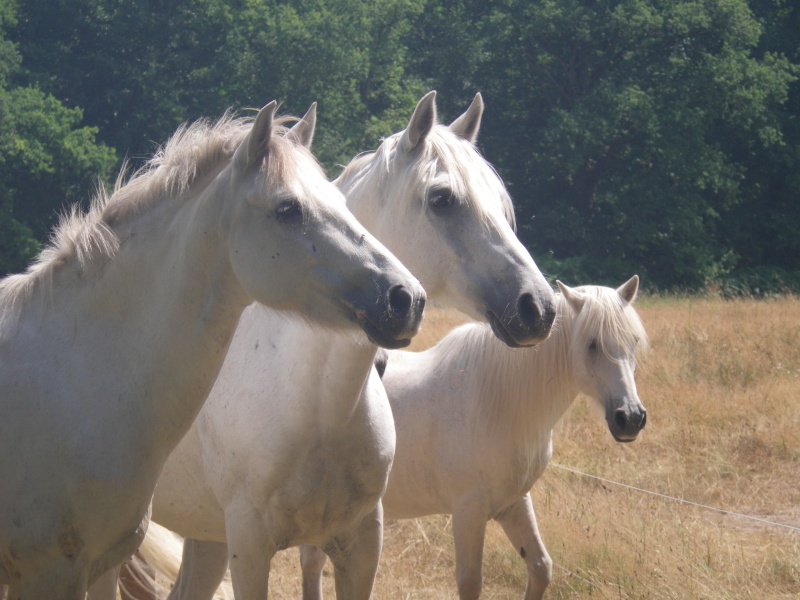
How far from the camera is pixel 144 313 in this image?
246cm

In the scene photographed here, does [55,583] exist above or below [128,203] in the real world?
below

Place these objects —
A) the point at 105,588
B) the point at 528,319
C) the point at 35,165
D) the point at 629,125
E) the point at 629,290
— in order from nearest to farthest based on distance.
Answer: the point at 528,319 < the point at 105,588 < the point at 629,290 < the point at 35,165 < the point at 629,125

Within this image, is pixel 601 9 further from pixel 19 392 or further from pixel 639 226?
pixel 19 392

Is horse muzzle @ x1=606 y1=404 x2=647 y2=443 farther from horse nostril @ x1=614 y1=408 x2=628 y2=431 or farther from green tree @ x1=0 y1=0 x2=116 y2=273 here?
green tree @ x1=0 y1=0 x2=116 y2=273

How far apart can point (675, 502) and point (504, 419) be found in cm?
228

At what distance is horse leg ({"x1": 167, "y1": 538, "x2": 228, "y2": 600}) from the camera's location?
3936 mm

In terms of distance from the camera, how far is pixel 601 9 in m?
28.0

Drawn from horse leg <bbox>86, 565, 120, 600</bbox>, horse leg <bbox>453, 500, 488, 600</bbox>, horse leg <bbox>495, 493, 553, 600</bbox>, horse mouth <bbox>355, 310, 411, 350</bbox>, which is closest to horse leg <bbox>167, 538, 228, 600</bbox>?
horse leg <bbox>86, 565, 120, 600</bbox>

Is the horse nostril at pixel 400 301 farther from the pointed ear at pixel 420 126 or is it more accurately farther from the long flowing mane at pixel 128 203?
the pointed ear at pixel 420 126

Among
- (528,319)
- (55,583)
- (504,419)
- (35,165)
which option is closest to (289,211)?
(528,319)

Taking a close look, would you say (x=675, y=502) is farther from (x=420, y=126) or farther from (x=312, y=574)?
(x=420, y=126)

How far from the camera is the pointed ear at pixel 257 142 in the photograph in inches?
90.4

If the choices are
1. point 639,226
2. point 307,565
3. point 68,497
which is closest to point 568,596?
point 307,565

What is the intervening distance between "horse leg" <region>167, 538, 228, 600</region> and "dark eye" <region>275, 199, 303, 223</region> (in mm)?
2171
